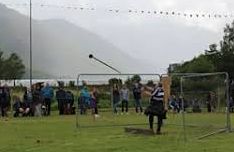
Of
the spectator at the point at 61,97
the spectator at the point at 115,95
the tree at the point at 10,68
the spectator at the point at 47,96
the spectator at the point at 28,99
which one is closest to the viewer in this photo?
the spectator at the point at 115,95

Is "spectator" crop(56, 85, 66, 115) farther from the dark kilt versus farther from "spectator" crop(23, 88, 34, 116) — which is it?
the dark kilt

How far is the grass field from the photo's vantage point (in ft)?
57.7

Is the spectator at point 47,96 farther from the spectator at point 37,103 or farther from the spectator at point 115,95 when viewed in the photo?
the spectator at point 115,95

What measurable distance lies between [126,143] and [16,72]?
9025 cm

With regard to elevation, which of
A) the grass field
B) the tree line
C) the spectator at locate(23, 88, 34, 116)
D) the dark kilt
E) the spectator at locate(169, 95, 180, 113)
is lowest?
the grass field

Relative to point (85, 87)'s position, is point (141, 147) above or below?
below

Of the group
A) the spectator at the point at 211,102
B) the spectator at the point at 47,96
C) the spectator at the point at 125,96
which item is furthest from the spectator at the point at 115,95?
the spectator at the point at 211,102

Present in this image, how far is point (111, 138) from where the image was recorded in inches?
822

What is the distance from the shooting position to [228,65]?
85000 millimetres

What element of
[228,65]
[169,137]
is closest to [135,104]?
[169,137]

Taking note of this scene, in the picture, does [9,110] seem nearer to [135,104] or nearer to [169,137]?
[135,104]

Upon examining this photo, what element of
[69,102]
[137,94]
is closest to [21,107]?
[69,102]

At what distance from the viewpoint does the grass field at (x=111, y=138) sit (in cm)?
1759

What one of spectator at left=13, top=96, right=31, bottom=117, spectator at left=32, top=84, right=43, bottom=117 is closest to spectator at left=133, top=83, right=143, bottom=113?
spectator at left=32, top=84, right=43, bottom=117
